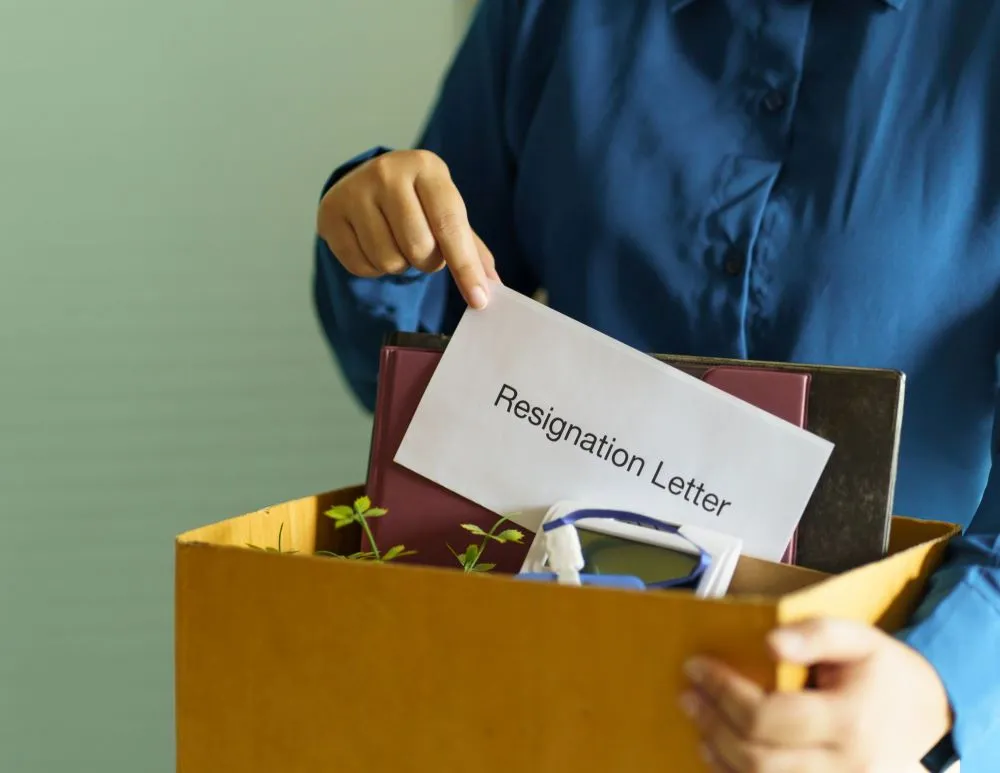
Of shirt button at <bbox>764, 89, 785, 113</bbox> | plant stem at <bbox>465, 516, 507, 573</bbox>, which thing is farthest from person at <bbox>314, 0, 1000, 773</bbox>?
plant stem at <bbox>465, 516, 507, 573</bbox>

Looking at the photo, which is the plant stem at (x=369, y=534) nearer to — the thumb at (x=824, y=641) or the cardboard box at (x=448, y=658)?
the cardboard box at (x=448, y=658)

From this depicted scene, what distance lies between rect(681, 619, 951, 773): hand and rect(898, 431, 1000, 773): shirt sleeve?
30 mm

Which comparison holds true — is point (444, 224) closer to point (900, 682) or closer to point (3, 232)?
point (900, 682)

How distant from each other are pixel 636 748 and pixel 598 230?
36cm

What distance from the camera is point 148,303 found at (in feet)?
3.38

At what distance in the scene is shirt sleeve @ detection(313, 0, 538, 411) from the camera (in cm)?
66

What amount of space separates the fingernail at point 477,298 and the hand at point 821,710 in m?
0.23

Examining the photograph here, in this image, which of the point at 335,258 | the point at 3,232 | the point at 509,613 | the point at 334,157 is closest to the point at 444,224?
the point at 335,258

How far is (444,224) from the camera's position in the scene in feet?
1.74

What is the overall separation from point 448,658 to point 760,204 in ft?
1.14

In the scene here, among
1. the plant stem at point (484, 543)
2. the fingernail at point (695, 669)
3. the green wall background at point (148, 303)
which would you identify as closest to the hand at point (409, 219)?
the plant stem at point (484, 543)

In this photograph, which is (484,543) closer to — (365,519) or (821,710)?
(365,519)

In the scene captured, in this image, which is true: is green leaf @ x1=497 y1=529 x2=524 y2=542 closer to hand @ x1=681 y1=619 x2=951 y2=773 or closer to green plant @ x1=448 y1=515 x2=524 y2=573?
green plant @ x1=448 y1=515 x2=524 y2=573

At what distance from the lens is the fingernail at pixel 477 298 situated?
0.50 metres
